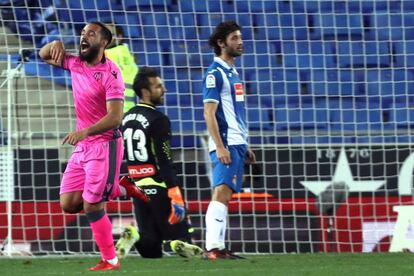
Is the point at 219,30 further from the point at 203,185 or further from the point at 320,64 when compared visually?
the point at 320,64

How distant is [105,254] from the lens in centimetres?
708

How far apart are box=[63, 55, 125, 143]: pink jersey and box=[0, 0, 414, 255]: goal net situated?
288 cm

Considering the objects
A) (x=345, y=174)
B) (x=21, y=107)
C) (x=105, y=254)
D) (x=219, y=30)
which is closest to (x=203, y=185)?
(x=345, y=174)

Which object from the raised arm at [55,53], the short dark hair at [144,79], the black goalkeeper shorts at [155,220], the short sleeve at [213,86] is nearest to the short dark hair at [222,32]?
the short sleeve at [213,86]

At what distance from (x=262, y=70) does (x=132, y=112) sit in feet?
13.3

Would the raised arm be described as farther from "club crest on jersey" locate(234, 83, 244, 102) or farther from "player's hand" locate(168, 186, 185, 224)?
"player's hand" locate(168, 186, 185, 224)

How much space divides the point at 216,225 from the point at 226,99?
0.93 metres

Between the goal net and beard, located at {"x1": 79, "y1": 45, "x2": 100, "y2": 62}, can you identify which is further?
the goal net

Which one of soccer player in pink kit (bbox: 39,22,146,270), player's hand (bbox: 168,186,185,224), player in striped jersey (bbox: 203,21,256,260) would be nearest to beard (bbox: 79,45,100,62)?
soccer player in pink kit (bbox: 39,22,146,270)

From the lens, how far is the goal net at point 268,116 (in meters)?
10.9

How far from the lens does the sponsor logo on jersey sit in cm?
873

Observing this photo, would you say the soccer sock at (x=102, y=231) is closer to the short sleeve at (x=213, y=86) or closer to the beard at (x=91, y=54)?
the beard at (x=91, y=54)

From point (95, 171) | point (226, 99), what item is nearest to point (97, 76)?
Result: point (95, 171)

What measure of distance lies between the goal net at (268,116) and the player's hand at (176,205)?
1.30 m
